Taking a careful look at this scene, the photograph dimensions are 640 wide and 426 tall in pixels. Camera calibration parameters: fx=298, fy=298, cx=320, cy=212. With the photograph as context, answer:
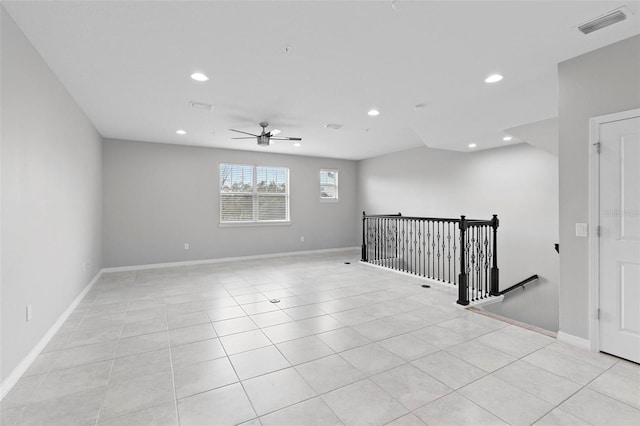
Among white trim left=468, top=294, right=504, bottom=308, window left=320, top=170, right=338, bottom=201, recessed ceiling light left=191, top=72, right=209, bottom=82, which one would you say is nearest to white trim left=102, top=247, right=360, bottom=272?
window left=320, top=170, right=338, bottom=201

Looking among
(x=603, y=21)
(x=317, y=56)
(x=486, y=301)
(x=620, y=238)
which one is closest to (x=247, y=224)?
(x=317, y=56)

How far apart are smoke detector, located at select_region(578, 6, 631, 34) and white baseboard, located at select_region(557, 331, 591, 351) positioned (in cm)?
Result: 266

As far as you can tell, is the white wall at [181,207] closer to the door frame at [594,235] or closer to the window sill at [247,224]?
the window sill at [247,224]

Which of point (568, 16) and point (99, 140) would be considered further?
point (99, 140)

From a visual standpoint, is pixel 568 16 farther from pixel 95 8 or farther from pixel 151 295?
pixel 151 295

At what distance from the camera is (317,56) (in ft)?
9.27

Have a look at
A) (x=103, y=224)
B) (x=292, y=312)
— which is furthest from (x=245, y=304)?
(x=103, y=224)

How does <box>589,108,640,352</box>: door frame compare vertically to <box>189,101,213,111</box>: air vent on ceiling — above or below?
below

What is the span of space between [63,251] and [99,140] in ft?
10.3

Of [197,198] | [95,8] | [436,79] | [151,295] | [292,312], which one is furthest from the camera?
[197,198]

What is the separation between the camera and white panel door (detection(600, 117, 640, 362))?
8.09 feet

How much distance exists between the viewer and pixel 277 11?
2170 millimetres

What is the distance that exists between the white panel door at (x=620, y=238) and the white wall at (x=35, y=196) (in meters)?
4.74

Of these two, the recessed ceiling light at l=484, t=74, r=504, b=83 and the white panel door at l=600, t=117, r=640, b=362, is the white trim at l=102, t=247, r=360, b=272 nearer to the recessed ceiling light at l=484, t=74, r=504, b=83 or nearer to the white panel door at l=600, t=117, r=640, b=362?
the recessed ceiling light at l=484, t=74, r=504, b=83
